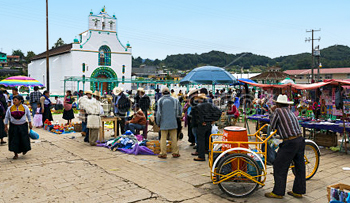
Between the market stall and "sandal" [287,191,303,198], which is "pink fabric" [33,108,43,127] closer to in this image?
the market stall

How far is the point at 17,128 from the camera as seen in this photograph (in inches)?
281

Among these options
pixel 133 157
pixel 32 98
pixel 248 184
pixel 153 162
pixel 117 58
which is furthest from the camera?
pixel 117 58

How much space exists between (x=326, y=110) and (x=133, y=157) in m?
6.95

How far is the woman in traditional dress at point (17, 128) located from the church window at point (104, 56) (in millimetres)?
27691

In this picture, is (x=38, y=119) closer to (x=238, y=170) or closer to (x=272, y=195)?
(x=238, y=170)

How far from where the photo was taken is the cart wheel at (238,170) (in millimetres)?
4598

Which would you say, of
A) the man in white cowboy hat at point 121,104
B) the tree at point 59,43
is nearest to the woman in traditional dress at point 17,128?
the man in white cowboy hat at point 121,104

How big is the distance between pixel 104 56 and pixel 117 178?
30602 millimetres

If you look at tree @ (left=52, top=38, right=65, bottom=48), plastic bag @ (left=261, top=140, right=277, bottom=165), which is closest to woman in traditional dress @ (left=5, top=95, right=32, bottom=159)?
plastic bag @ (left=261, top=140, right=277, bottom=165)

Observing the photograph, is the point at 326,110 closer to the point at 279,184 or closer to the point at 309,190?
the point at 309,190

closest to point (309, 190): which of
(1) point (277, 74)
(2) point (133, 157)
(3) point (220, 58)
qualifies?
(2) point (133, 157)

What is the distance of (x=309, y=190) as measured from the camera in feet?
16.0

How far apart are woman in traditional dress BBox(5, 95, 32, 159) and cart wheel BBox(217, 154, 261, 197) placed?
5.05 m

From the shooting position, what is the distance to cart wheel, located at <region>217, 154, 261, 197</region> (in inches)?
181
